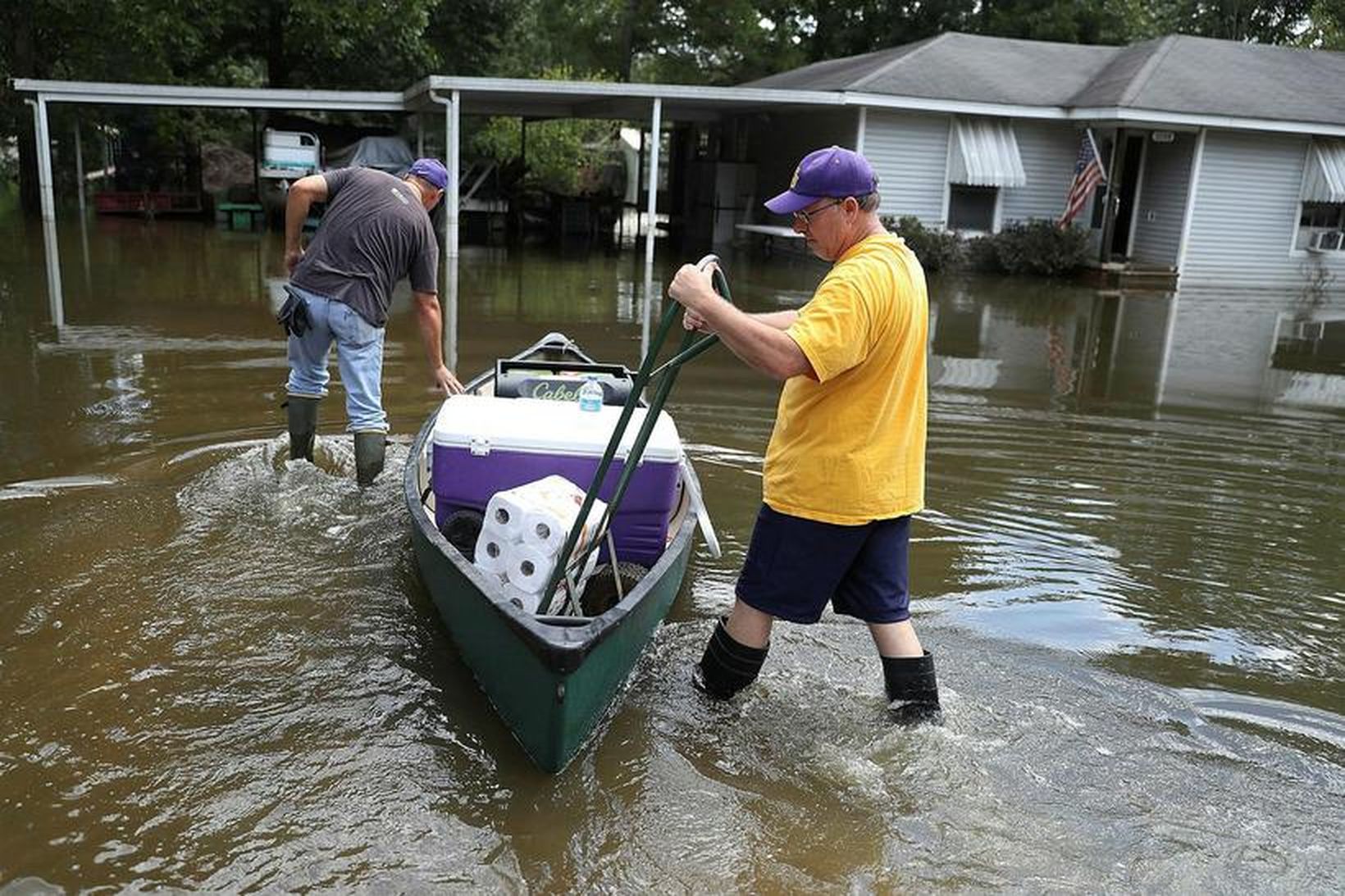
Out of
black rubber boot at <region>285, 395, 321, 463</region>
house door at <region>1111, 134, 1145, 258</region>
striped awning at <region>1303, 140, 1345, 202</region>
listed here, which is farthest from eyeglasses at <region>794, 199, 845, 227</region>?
striped awning at <region>1303, 140, 1345, 202</region>

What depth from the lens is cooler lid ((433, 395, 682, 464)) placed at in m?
4.53

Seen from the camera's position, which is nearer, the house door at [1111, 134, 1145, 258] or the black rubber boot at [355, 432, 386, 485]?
the black rubber boot at [355, 432, 386, 485]

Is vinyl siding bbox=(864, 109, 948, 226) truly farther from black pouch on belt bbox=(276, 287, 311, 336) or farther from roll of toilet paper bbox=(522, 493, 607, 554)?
roll of toilet paper bbox=(522, 493, 607, 554)

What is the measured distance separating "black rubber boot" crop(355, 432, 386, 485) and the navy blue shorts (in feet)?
9.72

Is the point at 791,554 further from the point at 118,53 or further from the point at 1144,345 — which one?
the point at 118,53

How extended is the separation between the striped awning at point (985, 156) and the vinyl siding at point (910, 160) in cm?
25

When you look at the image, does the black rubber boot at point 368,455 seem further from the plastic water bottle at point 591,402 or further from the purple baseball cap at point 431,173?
the plastic water bottle at point 591,402

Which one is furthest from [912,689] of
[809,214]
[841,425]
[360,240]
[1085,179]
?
[1085,179]

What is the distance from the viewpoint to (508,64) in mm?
32125

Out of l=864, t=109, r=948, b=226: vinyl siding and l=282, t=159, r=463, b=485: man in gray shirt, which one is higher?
l=864, t=109, r=948, b=226: vinyl siding

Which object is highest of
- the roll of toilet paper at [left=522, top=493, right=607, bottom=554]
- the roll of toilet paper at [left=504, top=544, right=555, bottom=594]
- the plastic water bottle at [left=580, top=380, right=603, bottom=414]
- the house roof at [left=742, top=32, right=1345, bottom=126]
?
the house roof at [left=742, top=32, right=1345, bottom=126]

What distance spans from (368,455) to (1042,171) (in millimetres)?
17730

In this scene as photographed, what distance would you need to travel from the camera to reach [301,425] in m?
6.30

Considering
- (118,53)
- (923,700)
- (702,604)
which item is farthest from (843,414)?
(118,53)
